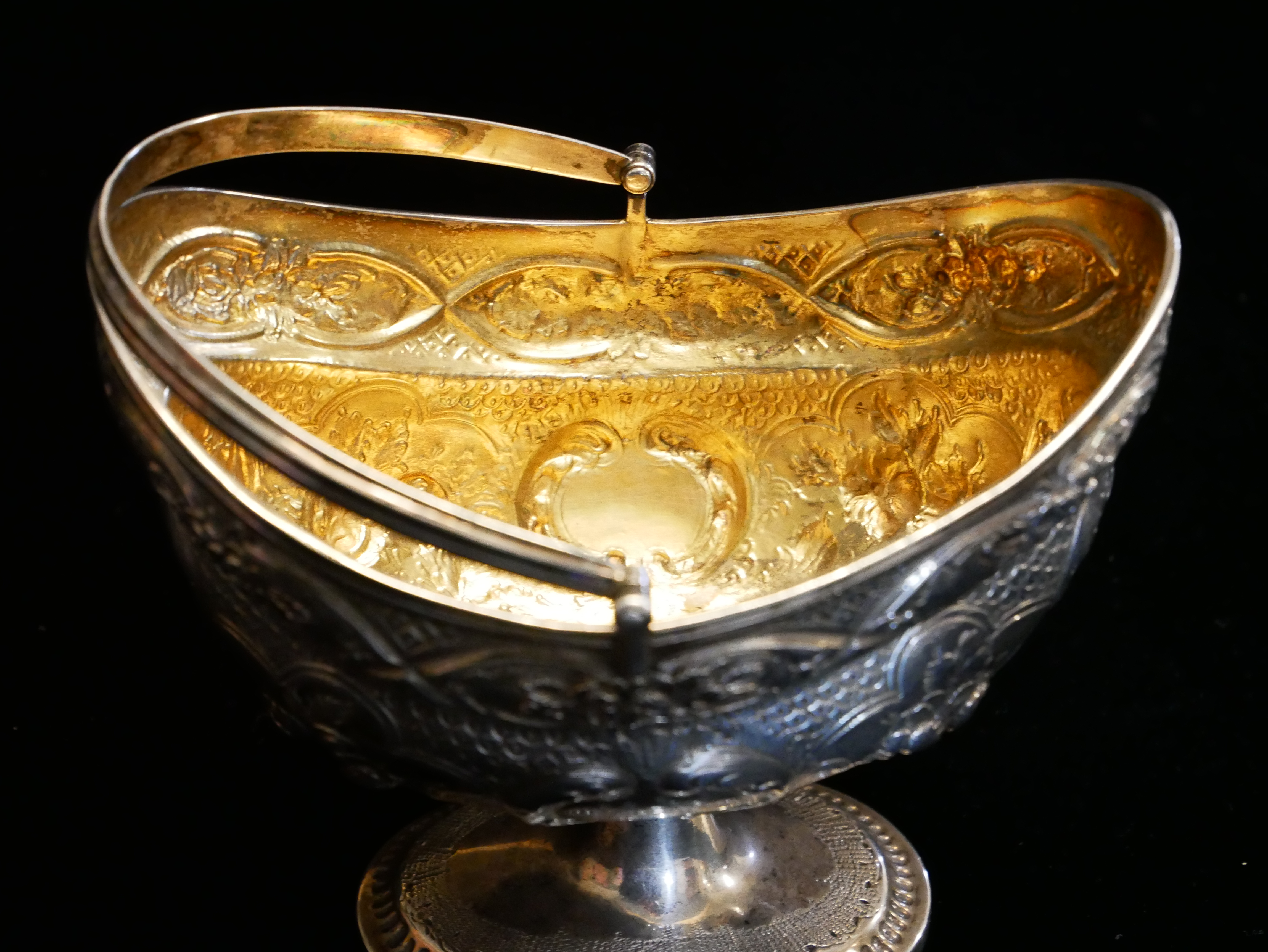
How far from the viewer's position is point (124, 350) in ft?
4.40

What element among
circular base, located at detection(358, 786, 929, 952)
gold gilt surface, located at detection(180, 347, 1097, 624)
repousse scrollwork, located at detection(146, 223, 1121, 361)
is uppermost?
repousse scrollwork, located at detection(146, 223, 1121, 361)

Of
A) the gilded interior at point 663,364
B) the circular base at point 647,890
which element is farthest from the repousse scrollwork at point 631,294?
the circular base at point 647,890

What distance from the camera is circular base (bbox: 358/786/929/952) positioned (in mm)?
1548

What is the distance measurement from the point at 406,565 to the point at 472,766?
516 mm

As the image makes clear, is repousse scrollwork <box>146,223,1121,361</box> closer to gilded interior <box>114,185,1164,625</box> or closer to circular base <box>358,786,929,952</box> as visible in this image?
gilded interior <box>114,185,1164,625</box>

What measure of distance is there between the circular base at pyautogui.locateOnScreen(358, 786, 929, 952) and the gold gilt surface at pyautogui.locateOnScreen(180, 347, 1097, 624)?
252mm

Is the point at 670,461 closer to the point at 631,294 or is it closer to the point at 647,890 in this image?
the point at 631,294

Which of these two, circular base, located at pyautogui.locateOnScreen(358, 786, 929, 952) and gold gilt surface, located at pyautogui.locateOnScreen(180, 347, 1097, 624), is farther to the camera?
gold gilt surface, located at pyautogui.locateOnScreen(180, 347, 1097, 624)

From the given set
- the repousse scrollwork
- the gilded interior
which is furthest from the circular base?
the repousse scrollwork

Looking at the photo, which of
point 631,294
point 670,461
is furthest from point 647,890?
point 631,294

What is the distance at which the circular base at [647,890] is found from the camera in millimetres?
1548

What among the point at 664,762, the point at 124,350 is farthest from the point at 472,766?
the point at 124,350

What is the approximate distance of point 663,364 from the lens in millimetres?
1844

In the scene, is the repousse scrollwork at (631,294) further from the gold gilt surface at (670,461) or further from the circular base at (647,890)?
the circular base at (647,890)
